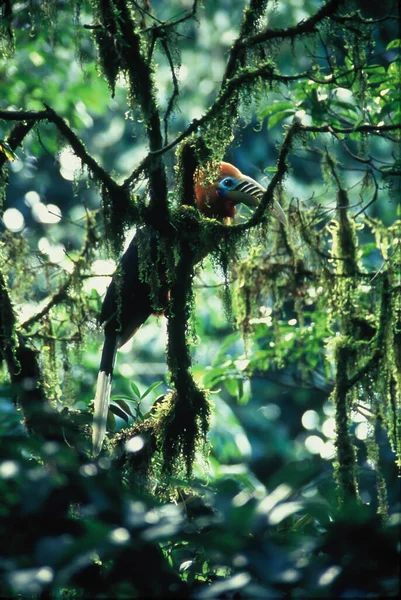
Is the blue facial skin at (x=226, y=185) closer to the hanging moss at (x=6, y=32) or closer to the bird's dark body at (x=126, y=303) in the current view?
the bird's dark body at (x=126, y=303)

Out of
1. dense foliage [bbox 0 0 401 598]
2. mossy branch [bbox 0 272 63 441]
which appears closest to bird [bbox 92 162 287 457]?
dense foliage [bbox 0 0 401 598]

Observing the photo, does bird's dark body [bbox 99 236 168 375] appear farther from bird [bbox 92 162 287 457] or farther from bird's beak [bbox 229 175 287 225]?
bird's beak [bbox 229 175 287 225]

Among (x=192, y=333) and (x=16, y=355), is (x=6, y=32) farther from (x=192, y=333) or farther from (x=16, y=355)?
(x=192, y=333)

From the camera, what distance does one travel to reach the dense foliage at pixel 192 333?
0.92 m

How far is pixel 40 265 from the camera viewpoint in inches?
126

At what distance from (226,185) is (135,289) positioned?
69cm

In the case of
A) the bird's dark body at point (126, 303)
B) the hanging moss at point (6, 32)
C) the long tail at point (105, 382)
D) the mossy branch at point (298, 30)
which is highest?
the hanging moss at point (6, 32)

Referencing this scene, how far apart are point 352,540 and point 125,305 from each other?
A: 7.24ft

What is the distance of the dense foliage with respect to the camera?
0.92 metres

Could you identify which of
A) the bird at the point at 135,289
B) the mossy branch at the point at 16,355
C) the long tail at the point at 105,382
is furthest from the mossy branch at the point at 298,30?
the long tail at the point at 105,382

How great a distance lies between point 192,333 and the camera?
238 centimetres

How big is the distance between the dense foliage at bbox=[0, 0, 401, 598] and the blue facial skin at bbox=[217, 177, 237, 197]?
27cm

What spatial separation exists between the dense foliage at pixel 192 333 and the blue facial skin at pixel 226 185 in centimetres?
27

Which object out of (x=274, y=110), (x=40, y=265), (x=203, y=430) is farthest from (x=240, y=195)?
(x=203, y=430)
